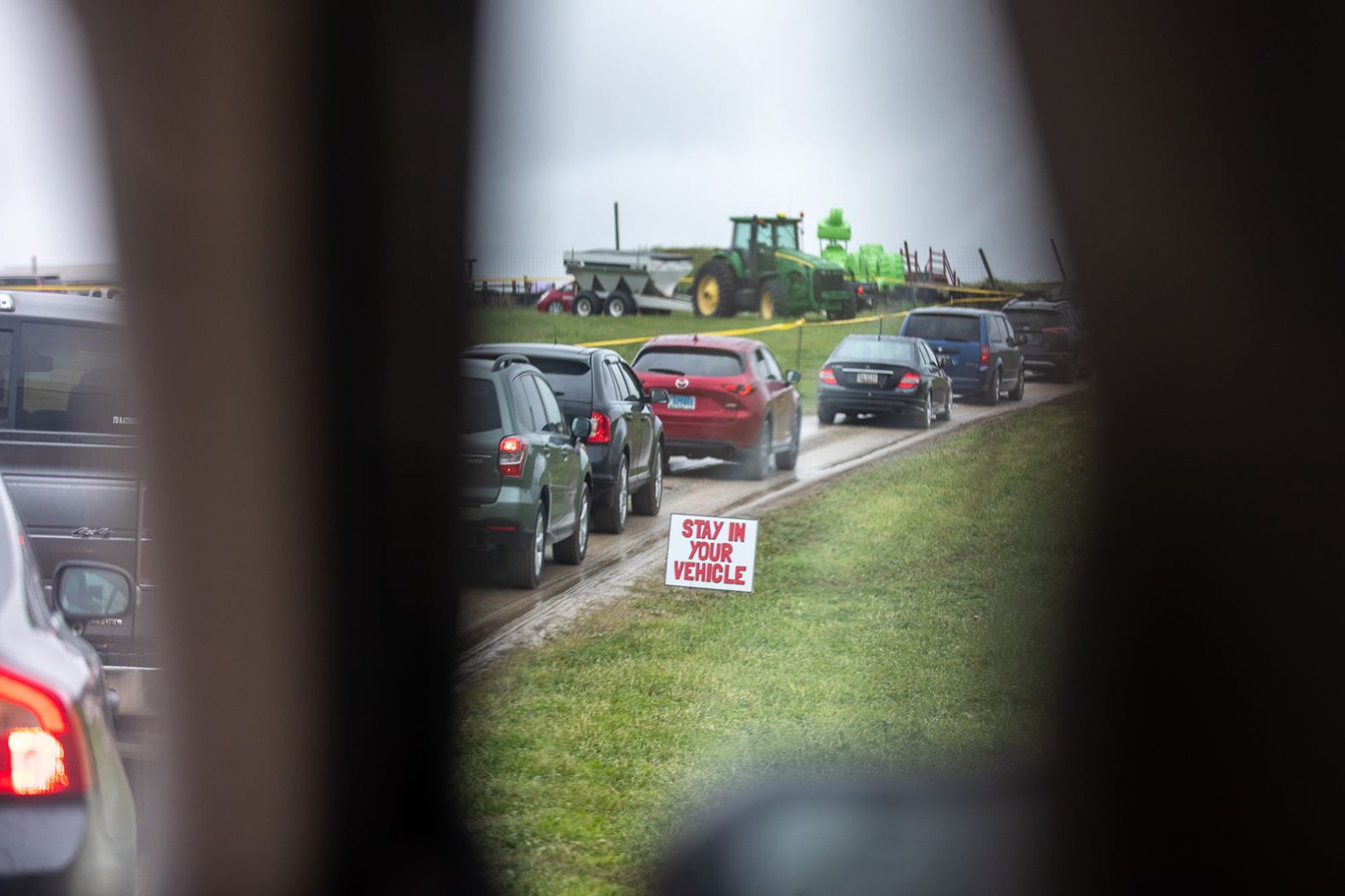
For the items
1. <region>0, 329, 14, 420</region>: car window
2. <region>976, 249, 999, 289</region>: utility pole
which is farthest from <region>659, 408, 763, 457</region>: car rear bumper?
<region>0, 329, 14, 420</region>: car window

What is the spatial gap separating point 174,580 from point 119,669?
4.55ft

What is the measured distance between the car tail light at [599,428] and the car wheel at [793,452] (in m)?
0.79

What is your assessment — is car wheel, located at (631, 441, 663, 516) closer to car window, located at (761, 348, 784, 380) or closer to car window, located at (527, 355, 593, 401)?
car window, located at (527, 355, 593, 401)

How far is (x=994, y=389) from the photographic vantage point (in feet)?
21.3

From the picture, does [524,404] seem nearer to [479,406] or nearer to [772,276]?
[479,406]

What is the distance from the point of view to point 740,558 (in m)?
6.29

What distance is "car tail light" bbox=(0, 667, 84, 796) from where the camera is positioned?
3025 mm

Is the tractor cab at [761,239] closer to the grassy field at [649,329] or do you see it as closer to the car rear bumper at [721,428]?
the grassy field at [649,329]

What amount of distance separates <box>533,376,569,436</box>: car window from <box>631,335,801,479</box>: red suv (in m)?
0.41

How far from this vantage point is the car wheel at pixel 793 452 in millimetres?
6645

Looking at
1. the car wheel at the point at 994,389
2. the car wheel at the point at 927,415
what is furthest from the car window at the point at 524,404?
the car wheel at the point at 994,389

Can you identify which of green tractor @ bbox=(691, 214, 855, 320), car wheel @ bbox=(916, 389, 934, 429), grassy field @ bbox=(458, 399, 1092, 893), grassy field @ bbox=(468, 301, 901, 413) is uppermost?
green tractor @ bbox=(691, 214, 855, 320)

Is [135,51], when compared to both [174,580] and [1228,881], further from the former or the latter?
[1228,881]

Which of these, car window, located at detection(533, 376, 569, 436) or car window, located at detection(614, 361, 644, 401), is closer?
car window, located at detection(533, 376, 569, 436)
